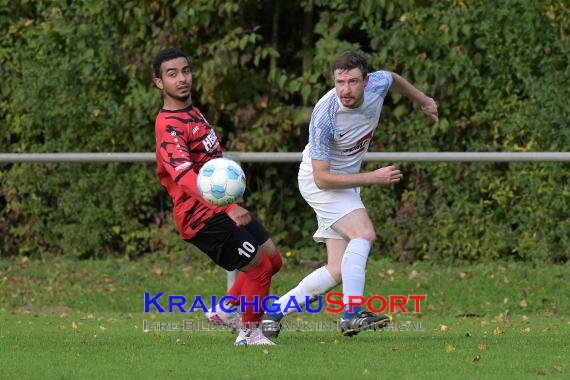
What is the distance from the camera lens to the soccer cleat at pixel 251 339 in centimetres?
822

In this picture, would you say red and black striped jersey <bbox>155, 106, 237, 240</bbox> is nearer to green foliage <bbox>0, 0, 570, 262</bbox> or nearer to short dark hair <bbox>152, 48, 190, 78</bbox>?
short dark hair <bbox>152, 48, 190, 78</bbox>

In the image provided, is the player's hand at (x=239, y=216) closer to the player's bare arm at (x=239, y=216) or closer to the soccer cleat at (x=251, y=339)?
the player's bare arm at (x=239, y=216)

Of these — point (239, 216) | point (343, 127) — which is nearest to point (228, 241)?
point (239, 216)

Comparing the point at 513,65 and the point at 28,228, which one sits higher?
the point at 513,65

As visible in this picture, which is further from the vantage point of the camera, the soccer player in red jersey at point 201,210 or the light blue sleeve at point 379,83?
the light blue sleeve at point 379,83

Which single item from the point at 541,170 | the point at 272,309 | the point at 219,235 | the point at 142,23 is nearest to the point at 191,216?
the point at 219,235

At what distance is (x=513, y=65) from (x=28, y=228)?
5.82m

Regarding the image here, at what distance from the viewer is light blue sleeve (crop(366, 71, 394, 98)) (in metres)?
8.55

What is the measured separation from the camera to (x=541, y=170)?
1308cm

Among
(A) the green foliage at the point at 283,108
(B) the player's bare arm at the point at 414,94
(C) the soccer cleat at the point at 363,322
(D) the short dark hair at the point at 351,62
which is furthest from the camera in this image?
(A) the green foliage at the point at 283,108

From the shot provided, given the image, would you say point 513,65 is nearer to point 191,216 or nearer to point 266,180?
point 266,180

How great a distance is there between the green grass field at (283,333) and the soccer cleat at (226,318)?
150 mm

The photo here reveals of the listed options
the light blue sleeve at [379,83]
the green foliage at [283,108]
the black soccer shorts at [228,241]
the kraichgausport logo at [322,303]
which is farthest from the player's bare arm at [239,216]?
the green foliage at [283,108]

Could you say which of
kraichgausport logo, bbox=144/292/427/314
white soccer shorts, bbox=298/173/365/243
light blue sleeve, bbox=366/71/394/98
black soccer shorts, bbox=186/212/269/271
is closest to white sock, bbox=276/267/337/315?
white soccer shorts, bbox=298/173/365/243
